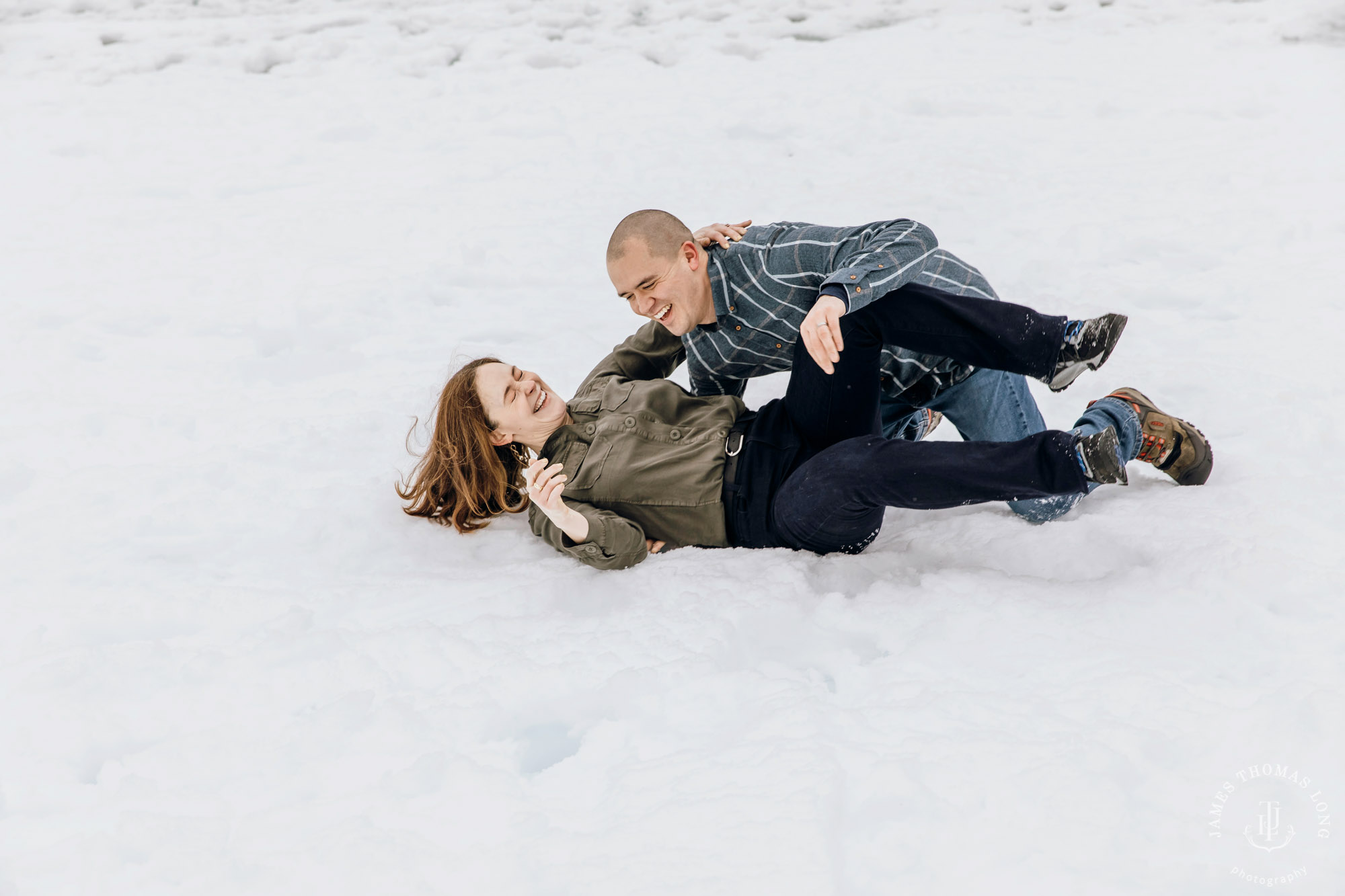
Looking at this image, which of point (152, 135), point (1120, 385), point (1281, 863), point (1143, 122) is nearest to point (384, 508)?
point (1281, 863)

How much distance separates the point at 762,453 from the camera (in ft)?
8.37

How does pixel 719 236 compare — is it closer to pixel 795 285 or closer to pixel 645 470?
pixel 795 285

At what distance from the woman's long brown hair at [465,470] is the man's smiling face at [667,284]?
1.51ft

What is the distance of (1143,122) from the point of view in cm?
487

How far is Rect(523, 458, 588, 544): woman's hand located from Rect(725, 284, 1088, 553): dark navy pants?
44 cm

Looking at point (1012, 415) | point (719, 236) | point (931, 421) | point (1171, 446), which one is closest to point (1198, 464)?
point (1171, 446)

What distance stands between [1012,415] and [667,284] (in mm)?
1054

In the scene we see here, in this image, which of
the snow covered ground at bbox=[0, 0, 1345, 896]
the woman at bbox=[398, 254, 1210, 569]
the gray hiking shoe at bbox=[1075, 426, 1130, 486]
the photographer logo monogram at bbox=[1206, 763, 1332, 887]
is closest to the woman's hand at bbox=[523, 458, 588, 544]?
the woman at bbox=[398, 254, 1210, 569]

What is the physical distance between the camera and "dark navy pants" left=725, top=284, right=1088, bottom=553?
2133 millimetres

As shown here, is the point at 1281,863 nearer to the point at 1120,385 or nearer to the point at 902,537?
the point at 902,537

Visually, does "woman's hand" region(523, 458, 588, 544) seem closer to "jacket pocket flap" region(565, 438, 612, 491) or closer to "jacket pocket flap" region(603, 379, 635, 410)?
"jacket pocket flap" region(565, 438, 612, 491)

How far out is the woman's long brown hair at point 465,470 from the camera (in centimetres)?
264

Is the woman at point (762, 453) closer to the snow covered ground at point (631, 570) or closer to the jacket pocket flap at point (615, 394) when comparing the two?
the jacket pocket flap at point (615, 394)

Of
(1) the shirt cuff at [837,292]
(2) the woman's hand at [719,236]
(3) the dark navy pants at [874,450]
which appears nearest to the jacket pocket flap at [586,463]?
(3) the dark navy pants at [874,450]
